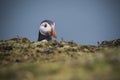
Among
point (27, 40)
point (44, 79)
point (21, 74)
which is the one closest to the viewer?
point (44, 79)

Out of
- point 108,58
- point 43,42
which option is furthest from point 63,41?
point 108,58

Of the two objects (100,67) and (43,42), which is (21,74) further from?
(43,42)

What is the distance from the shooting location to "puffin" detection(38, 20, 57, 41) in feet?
129

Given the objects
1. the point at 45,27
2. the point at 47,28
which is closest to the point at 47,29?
the point at 47,28

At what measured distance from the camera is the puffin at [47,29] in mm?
39281

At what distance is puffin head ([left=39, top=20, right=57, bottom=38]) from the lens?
39.2m

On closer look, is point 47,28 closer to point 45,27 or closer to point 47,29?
point 47,29

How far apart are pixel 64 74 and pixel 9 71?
11.3ft

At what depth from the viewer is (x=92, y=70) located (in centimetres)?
1156

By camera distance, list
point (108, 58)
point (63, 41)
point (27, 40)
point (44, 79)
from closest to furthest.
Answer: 1. point (44, 79)
2. point (108, 58)
3. point (63, 41)
4. point (27, 40)

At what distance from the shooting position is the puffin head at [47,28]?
3922 centimetres

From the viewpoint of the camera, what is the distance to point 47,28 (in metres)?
39.4

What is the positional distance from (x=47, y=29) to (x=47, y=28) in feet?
0.62

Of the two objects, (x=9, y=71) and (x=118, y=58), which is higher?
(x=118, y=58)
